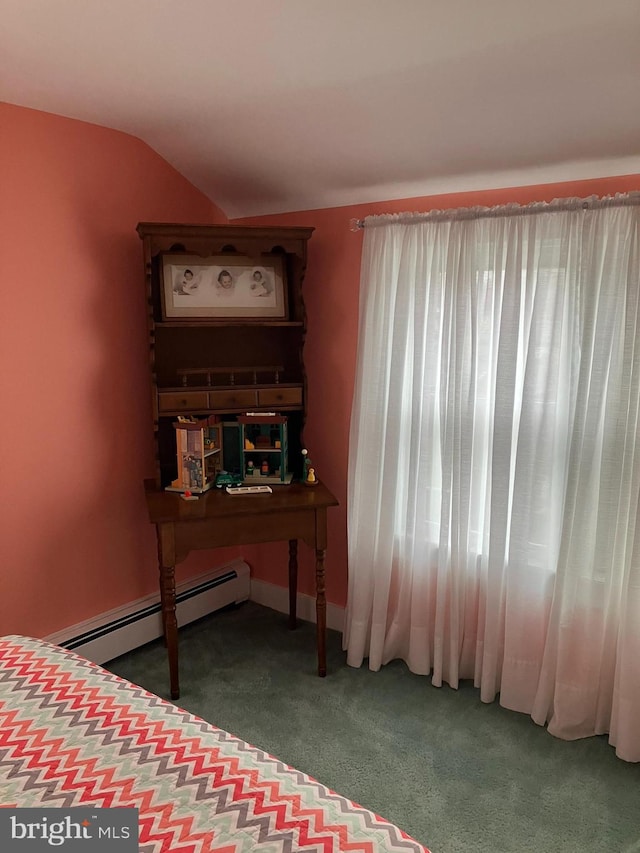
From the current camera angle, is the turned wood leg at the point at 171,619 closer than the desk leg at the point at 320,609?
Yes

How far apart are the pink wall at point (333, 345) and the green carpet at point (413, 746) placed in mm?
500

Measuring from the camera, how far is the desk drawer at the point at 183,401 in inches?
112

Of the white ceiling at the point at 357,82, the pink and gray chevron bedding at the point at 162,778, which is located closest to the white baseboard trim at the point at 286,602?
the pink and gray chevron bedding at the point at 162,778

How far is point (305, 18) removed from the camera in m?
1.78

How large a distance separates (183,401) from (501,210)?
1486 millimetres

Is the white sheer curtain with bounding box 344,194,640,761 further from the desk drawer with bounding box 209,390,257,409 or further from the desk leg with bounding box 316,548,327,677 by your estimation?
the desk drawer with bounding box 209,390,257,409

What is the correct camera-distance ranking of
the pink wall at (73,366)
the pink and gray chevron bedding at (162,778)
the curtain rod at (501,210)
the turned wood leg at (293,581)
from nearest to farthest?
the pink and gray chevron bedding at (162,778)
the curtain rod at (501,210)
the pink wall at (73,366)
the turned wood leg at (293,581)

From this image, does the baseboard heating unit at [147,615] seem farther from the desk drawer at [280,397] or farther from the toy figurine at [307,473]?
the desk drawer at [280,397]

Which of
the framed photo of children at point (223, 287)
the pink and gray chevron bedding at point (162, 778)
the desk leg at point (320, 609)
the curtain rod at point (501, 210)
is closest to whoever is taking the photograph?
the pink and gray chevron bedding at point (162, 778)

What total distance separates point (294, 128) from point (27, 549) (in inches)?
75.6

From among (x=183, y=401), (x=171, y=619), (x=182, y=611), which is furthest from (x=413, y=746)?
(x=183, y=401)

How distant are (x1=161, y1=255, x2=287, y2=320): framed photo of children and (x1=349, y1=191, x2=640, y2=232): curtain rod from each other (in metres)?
0.44

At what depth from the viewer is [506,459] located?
254 cm

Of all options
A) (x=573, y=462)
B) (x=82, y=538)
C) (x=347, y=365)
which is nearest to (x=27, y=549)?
(x=82, y=538)
